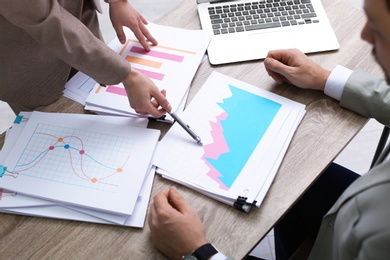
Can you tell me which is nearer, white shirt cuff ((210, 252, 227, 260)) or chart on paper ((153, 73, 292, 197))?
white shirt cuff ((210, 252, 227, 260))

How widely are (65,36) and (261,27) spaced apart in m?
0.56

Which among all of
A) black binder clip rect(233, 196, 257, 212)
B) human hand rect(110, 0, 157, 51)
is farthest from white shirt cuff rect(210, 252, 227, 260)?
human hand rect(110, 0, 157, 51)

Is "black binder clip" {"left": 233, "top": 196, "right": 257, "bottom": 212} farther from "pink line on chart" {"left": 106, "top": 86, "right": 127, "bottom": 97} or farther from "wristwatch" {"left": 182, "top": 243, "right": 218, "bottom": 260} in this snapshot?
"pink line on chart" {"left": 106, "top": 86, "right": 127, "bottom": 97}

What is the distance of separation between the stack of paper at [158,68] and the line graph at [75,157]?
10 cm

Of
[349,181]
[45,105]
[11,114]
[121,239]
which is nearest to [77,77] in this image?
[45,105]

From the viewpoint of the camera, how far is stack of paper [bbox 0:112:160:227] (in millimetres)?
970

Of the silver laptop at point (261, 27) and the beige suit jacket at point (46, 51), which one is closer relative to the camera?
the beige suit jacket at point (46, 51)

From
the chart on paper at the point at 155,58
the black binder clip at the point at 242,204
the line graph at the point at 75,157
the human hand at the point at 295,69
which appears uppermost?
the human hand at the point at 295,69

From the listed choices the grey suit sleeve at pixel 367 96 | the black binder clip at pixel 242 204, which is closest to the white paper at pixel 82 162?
the black binder clip at pixel 242 204

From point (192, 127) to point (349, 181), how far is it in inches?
20.4

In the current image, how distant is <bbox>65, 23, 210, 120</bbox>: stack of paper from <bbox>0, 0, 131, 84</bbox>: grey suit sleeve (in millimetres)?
70

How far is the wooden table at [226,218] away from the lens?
0.93 meters

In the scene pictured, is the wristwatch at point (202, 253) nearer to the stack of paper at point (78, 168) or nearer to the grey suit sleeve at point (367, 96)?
the stack of paper at point (78, 168)

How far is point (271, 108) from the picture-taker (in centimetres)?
112
